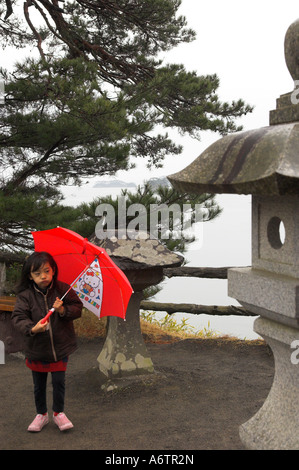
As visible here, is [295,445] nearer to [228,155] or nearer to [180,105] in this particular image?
[228,155]

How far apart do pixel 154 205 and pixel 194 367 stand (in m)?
2.34

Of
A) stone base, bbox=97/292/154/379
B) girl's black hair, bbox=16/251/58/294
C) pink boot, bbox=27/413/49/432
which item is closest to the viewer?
girl's black hair, bbox=16/251/58/294

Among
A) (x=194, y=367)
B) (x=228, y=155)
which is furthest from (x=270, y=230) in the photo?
(x=194, y=367)

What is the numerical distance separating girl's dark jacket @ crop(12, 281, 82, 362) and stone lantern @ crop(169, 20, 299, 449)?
121 centimetres

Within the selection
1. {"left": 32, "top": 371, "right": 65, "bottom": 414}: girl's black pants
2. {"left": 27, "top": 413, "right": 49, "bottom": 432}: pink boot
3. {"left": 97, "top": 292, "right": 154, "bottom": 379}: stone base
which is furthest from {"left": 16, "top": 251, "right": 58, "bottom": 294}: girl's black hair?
{"left": 97, "top": 292, "right": 154, "bottom": 379}: stone base

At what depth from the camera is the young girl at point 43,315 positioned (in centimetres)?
348

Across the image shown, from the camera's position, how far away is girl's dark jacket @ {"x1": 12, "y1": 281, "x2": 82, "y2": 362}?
3.49 metres

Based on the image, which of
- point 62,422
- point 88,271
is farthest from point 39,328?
point 62,422

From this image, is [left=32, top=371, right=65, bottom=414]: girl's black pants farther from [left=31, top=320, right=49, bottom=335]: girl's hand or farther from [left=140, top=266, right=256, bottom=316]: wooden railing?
[left=140, top=266, right=256, bottom=316]: wooden railing

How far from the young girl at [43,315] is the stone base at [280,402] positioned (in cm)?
136

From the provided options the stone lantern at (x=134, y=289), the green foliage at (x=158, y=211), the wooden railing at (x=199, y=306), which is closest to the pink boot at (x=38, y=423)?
the stone lantern at (x=134, y=289)

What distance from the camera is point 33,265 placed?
3482 millimetres

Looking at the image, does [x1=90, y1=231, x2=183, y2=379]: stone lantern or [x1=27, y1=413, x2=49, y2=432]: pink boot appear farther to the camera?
[x1=90, y1=231, x2=183, y2=379]: stone lantern

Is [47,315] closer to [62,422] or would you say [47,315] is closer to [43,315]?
[43,315]
